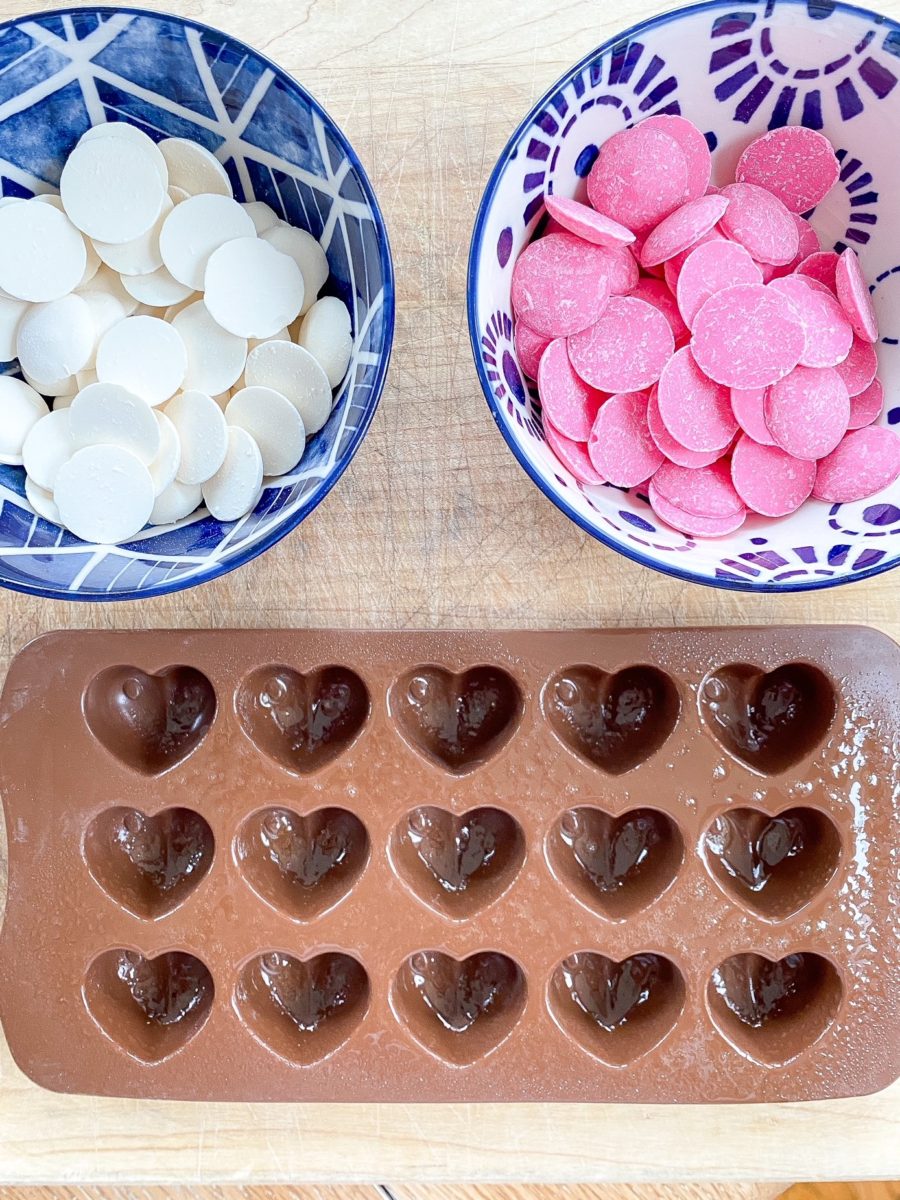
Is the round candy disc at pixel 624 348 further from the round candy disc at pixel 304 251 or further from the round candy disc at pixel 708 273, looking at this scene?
the round candy disc at pixel 304 251

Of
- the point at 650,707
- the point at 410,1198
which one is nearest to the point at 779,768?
the point at 650,707

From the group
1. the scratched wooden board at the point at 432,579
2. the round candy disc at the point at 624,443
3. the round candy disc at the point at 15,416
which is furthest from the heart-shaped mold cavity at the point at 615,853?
the round candy disc at the point at 15,416

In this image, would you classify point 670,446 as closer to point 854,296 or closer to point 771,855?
point 854,296

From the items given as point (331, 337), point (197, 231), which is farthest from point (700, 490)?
point (197, 231)

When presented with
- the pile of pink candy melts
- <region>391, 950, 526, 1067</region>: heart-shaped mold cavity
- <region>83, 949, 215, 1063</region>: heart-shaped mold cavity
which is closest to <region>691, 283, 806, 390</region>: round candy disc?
the pile of pink candy melts

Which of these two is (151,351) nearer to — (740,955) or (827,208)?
(827,208)

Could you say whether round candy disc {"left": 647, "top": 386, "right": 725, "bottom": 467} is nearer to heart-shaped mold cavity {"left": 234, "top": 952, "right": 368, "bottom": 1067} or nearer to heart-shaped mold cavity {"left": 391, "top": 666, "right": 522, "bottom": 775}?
heart-shaped mold cavity {"left": 391, "top": 666, "right": 522, "bottom": 775}

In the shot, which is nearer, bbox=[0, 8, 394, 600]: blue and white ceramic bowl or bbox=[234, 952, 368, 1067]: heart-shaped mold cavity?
bbox=[0, 8, 394, 600]: blue and white ceramic bowl
